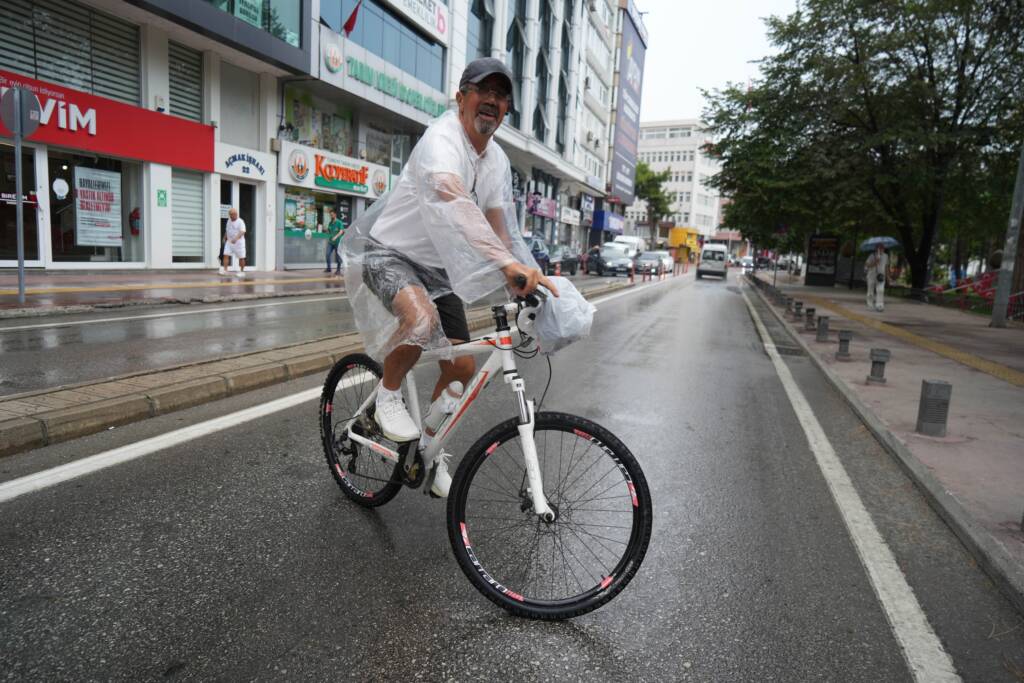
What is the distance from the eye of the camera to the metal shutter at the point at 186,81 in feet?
60.1

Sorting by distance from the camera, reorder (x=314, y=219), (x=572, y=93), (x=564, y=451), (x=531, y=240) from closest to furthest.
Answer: (x=564, y=451)
(x=314, y=219)
(x=531, y=240)
(x=572, y=93)

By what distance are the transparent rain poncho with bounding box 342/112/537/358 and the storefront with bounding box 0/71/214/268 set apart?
14759 mm

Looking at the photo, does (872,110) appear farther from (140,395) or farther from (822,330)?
(140,395)

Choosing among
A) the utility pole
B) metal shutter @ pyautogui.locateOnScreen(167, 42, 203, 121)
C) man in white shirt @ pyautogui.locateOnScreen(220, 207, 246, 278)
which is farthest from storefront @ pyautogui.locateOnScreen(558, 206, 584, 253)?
the utility pole

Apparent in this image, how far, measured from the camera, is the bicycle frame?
2.49 metres

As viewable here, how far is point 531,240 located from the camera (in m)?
27.0

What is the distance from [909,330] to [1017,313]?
18.4 feet

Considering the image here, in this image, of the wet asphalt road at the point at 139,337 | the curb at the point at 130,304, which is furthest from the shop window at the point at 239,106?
the wet asphalt road at the point at 139,337

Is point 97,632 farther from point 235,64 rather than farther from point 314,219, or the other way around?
point 314,219

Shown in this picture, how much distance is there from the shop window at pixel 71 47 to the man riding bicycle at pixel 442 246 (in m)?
16.0

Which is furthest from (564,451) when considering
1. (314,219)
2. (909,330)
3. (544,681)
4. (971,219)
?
(971,219)

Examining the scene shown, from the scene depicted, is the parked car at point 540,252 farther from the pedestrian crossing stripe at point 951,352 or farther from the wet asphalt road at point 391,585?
the wet asphalt road at point 391,585

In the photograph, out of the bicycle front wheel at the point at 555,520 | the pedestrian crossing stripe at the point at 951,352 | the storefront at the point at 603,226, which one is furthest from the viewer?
the storefront at the point at 603,226

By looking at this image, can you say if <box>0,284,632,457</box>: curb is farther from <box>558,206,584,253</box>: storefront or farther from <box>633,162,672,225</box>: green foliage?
<box>633,162,672,225</box>: green foliage
